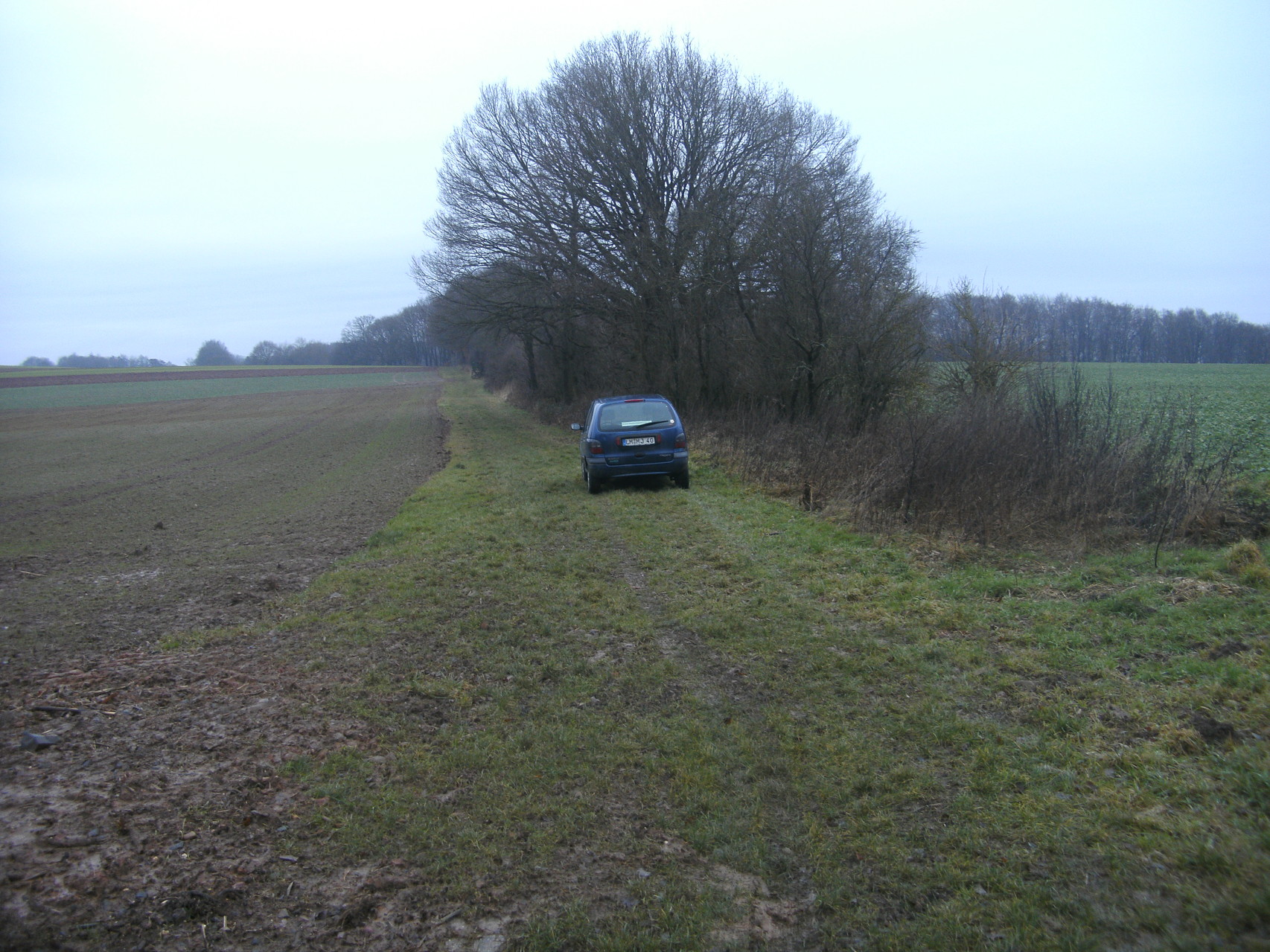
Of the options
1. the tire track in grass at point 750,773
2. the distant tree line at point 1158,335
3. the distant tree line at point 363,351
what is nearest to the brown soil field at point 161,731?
the tire track in grass at point 750,773

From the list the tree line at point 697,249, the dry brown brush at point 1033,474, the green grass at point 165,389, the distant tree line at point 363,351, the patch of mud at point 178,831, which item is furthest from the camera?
the distant tree line at point 363,351

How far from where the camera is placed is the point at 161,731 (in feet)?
14.4

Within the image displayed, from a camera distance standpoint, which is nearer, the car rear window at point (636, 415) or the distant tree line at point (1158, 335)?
the car rear window at point (636, 415)

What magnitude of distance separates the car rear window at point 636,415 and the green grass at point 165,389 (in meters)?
49.3

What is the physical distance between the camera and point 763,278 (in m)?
22.4

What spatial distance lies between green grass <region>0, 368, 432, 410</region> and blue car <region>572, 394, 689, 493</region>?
49382 mm

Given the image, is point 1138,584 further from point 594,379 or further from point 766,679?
point 594,379

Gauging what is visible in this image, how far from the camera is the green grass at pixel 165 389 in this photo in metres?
52.8

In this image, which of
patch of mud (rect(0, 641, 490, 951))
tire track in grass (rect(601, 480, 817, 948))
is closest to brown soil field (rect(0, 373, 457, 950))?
patch of mud (rect(0, 641, 490, 951))

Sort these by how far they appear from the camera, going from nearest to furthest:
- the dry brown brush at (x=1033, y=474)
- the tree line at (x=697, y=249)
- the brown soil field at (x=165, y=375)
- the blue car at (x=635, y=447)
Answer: the dry brown brush at (x=1033, y=474), the blue car at (x=635, y=447), the tree line at (x=697, y=249), the brown soil field at (x=165, y=375)

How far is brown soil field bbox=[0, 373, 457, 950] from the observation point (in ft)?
9.69

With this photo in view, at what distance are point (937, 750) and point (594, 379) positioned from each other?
30.1 meters

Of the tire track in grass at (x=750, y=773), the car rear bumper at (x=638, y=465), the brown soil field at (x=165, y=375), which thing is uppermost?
the brown soil field at (x=165, y=375)

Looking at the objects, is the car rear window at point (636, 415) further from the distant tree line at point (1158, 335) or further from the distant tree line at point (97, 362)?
the distant tree line at point (97, 362)
